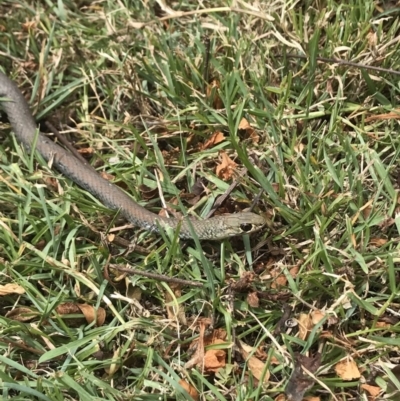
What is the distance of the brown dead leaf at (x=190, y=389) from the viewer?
2.83 metres

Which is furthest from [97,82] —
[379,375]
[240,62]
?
[379,375]

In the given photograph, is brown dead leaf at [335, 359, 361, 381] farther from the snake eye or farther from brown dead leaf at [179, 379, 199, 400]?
the snake eye

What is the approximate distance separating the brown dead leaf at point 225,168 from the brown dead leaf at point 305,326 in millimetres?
963

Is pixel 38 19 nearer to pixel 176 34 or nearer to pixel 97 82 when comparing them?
pixel 97 82

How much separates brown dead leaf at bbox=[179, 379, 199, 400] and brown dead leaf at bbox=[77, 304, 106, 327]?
1.86ft

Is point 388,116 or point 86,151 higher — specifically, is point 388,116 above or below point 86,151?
below

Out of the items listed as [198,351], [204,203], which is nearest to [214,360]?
[198,351]

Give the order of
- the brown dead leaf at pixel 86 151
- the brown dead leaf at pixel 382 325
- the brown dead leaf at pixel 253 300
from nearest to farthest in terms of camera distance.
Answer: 1. the brown dead leaf at pixel 382 325
2. the brown dead leaf at pixel 253 300
3. the brown dead leaf at pixel 86 151

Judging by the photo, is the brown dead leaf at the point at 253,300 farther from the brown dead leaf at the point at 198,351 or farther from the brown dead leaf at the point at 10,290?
the brown dead leaf at the point at 10,290

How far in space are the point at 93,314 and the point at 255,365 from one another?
2.98ft

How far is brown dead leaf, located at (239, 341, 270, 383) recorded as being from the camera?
2859 millimetres

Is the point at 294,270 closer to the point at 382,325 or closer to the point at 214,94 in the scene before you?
the point at 382,325

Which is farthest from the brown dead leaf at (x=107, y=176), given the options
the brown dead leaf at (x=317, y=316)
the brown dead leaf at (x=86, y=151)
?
the brown dead leaf at (x=317, y=316)

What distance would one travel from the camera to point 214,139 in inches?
142
